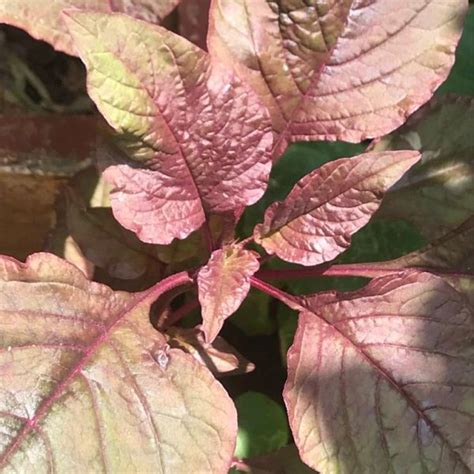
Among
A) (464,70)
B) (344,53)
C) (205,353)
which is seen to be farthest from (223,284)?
(464,70)

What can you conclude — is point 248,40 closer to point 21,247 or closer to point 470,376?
point 470,376

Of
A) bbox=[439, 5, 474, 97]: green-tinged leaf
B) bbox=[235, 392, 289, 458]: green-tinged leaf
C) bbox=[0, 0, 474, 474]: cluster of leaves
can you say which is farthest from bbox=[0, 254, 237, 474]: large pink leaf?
bbox=[439, 5, 474, 97]: green-tinged leaf

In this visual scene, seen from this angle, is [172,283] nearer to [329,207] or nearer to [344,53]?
[329,207]

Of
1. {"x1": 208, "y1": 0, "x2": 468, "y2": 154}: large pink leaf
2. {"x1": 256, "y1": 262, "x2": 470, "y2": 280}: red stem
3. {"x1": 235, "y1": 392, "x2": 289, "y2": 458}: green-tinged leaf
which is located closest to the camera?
{"x1": 208, "y1": 0, "x2": 468, "y2": 154}: large pink leaf

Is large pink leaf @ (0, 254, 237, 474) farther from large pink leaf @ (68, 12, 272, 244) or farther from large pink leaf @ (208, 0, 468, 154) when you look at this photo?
large pink leaf @ (208, 0, 468, 154)

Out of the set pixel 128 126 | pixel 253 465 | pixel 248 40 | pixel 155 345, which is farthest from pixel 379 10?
pixel 253 465

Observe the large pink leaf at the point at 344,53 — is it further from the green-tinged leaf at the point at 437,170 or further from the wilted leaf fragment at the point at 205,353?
the wilted leaf fragment at the point at 205,353

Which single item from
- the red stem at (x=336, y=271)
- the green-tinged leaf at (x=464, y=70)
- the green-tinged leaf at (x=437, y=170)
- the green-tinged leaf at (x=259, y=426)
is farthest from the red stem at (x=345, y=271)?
the green-tinged leaf at (x=464, y=70)
